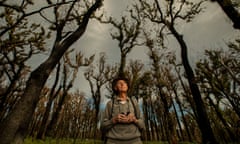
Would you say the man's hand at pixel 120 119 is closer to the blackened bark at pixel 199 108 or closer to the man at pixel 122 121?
the man at pixel 122 121

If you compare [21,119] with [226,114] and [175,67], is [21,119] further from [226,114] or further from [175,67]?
[226,114]

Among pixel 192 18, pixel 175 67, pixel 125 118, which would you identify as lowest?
pixel 125 118

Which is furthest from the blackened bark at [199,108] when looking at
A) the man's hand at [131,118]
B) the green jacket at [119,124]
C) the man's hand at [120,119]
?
the man's hand at [120,119]

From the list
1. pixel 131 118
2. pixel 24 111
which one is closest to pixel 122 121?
pixel 131 118

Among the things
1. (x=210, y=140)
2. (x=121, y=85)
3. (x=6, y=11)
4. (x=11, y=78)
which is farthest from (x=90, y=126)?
(x=121, y=85)

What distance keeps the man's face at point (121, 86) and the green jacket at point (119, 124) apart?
0.19 m

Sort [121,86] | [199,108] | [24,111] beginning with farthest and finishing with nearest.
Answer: [199,108] → [24,111] → [121,86]

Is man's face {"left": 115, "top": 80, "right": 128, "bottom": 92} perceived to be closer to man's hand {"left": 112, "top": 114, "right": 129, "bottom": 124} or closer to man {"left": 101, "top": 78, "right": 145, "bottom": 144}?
man {"left": 101, "top": 78, "right": 145, "bottom": 144}

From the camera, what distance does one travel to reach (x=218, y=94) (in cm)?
2433

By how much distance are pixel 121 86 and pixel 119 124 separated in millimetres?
724

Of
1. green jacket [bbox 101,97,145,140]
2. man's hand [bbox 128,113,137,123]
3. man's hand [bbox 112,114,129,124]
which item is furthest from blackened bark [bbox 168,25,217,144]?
man's hand [bbox 112,114,129,124]

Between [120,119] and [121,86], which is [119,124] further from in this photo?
[121,86]

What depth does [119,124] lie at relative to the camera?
3.25 meters

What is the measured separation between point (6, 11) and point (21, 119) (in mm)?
13232
